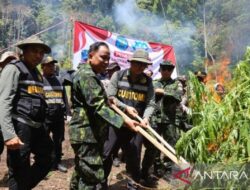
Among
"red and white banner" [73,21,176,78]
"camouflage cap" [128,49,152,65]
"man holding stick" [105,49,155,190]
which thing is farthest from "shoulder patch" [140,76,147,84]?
"red and white banner" [73,21,176,78]

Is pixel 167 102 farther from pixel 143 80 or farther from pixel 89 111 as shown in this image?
pixel 89 111

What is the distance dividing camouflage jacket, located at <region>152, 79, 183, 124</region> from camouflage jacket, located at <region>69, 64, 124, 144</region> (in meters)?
1.91

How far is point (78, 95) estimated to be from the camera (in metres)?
3.47

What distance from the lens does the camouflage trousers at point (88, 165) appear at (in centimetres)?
344

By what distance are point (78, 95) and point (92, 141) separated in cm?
44

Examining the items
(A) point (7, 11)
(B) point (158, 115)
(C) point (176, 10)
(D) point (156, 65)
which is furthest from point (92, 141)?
(A) point (7, 11)

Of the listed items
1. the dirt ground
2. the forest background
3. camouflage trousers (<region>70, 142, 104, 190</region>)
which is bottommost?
the dirt ground

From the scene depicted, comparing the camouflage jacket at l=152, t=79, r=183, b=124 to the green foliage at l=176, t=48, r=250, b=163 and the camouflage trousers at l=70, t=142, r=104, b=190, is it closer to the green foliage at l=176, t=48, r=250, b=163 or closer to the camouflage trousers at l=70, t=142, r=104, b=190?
the green foliage at l=176, t=48, r=250, b=163

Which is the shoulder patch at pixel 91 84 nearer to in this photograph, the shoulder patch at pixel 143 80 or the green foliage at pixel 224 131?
the green foliage at pixel 224 131

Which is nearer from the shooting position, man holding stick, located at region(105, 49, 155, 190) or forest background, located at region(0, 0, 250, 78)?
man holding stick, located at region(105, 49, 155, 190)

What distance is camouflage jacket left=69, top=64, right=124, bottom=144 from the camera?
3.33 m

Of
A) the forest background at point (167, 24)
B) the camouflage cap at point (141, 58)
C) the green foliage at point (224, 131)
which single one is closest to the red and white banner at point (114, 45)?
the camouflage cap at point (141, 58)

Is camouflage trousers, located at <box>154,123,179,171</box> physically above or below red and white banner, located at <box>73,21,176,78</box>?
below

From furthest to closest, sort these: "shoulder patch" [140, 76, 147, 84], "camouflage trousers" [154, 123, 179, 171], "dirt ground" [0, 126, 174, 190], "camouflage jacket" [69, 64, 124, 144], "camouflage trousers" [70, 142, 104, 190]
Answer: "camouflage trousers" [154, 123, 179, 171] → "dirt ground" [0, 126, 174, 190] → "shoulder patch" [140, 76, 147, 84] → "camouflage trousers" [70, 142, 104, 190] → "camouflage jacket" [69, 64, 124, 144]
